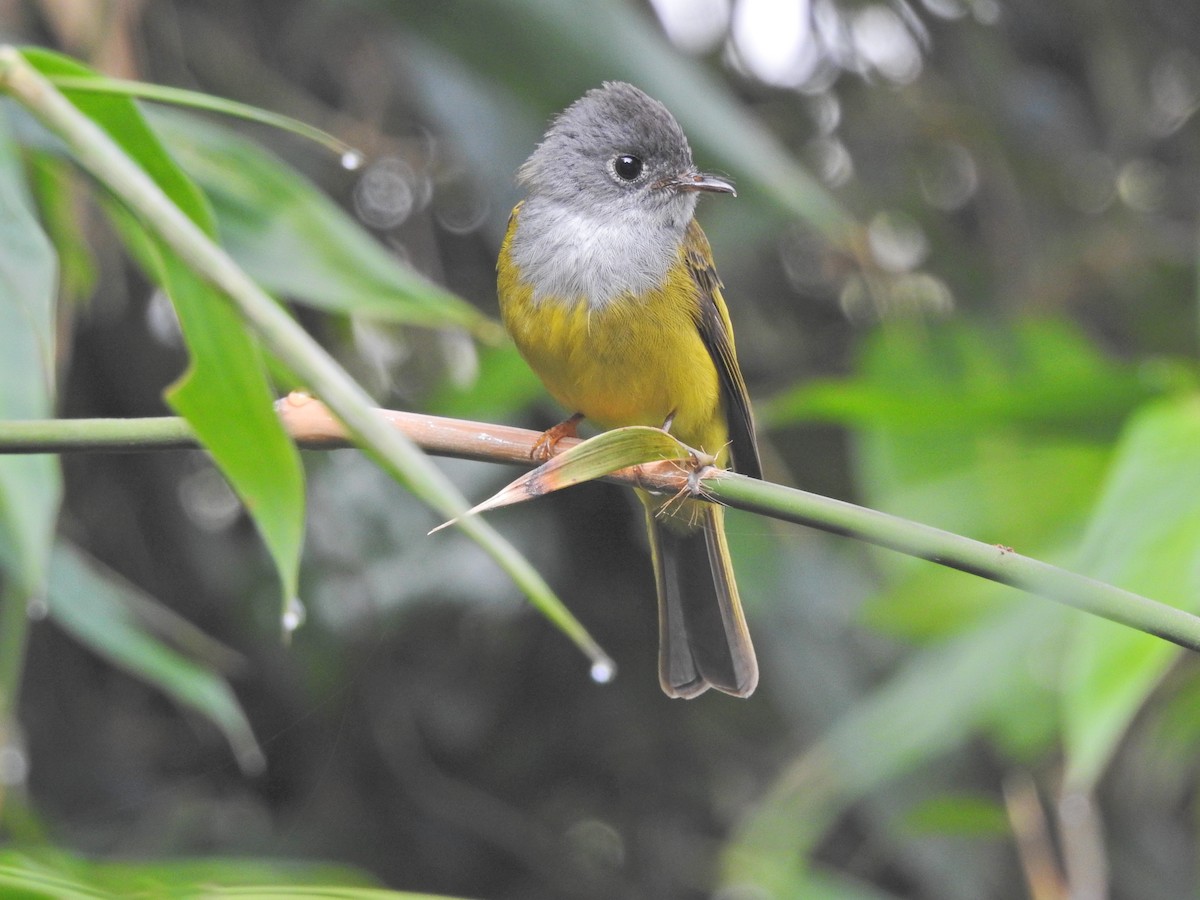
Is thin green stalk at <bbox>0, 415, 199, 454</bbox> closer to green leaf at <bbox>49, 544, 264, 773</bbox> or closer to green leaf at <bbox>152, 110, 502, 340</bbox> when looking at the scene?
green leaf at <bbox>152, 110, 502, 340</bbox>

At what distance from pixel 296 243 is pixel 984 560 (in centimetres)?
188

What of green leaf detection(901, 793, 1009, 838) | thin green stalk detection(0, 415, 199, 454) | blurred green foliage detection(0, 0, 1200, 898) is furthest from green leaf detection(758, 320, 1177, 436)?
thin green stalk detection(0, 415, 199, 454)

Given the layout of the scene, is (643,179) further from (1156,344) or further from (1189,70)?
(1189,70)

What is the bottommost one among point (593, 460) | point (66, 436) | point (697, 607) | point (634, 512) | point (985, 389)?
point (66, 436)

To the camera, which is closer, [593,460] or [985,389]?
[593,460]

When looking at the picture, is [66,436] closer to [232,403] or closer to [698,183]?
[232,403]

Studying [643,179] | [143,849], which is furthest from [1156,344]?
[143,849]

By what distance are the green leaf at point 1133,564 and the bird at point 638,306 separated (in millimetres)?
638

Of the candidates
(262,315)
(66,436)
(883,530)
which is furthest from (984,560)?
(66,436)

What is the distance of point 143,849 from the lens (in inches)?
157

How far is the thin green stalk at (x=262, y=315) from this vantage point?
803 mm

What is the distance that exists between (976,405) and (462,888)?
2304mm

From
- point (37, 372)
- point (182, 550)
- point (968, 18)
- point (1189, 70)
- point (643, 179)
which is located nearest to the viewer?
point (37, 372)

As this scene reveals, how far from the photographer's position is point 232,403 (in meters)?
1.23
